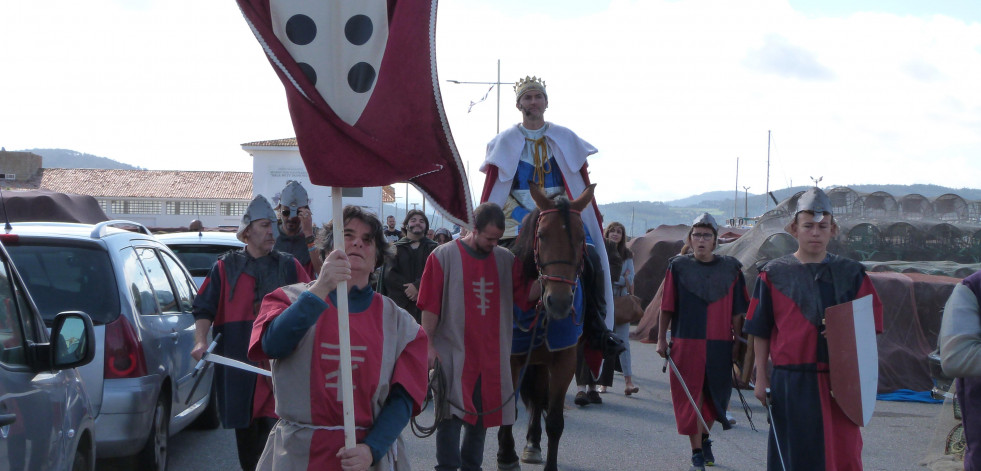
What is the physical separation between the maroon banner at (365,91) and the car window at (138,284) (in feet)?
10.6

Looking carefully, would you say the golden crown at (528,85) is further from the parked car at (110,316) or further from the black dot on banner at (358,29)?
the black dot on banner at (358,29)

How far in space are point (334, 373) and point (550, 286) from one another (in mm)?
2518

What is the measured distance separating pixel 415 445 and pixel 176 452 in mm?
1998

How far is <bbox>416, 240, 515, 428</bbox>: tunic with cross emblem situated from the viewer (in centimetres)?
548

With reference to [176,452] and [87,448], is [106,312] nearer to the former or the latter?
[87,448]

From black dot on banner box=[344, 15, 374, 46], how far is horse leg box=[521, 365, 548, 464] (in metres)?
3.82

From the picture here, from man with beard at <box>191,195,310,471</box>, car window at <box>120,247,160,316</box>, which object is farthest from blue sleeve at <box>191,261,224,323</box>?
car window at <box>120,247,160,316</box>

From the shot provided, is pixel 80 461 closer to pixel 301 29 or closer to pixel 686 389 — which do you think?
pixel 301 29

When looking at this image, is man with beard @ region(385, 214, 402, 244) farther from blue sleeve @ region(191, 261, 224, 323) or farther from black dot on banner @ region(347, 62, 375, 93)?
black dot on banner @ region(347, 62, 375, 93)

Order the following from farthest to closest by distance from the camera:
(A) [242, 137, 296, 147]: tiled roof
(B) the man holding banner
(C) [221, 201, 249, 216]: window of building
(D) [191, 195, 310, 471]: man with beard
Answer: (C) [221, 201, 249, 216]: window of building
(A) [242, 137, 296, 147]: tiled roof
(D) [191, 195, 310, 471]: man with beard
(B) the man holding banner

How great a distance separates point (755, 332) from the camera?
516 centimetres

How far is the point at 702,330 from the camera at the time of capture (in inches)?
275

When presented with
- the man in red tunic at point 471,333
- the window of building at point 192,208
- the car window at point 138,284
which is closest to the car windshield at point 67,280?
the car window at point 138,284

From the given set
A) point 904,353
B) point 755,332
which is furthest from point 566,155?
point 904,353
